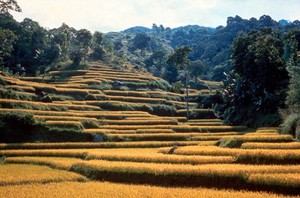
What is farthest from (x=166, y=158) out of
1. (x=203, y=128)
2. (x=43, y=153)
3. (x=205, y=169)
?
(x=203, y=128)

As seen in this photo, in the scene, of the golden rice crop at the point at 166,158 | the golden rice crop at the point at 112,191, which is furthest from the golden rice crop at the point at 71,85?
the golden rice crop at the point at 112,191

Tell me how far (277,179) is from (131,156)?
12209 millimetres

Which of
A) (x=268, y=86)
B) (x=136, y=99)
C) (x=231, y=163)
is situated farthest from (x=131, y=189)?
(x=136, y=99)

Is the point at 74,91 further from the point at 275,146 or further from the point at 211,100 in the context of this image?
the point at 275,146

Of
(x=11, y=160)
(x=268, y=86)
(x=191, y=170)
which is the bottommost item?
(x=11, y=160)

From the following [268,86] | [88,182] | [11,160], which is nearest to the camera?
[88,182]

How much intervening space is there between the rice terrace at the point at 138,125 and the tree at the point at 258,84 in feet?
0.54

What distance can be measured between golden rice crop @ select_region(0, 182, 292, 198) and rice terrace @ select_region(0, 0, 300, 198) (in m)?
0.06

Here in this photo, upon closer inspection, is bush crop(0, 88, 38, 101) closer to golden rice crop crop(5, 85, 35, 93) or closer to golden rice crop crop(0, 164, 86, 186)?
golden rice crop crop(5, 85, 35, 93)

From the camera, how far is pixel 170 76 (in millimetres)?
108625

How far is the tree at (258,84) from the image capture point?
174 ft

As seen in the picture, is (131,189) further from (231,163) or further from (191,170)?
(231,163)

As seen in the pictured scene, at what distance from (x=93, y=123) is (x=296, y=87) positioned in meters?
23.4

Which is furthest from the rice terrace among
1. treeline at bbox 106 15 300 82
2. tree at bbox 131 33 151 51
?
tree at bbox 131 33 151 51
